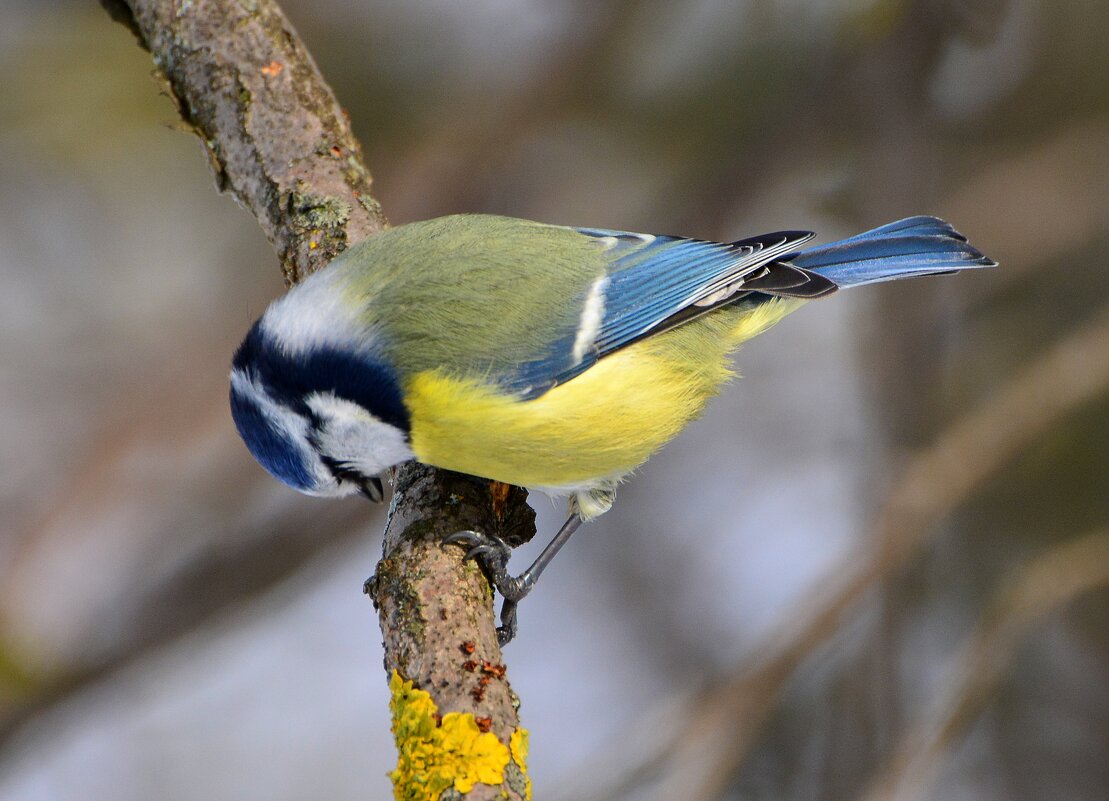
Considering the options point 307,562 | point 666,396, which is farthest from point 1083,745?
point 307,562

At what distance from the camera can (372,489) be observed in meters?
1.61

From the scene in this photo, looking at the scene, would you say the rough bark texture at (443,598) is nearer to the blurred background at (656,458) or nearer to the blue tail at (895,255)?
the blue tail at (895,255)

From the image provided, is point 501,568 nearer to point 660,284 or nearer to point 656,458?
point 660,284

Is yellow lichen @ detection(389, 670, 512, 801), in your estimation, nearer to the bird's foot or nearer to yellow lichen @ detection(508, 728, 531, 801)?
yellow lichen @ detection(508, 728, 531, 801)

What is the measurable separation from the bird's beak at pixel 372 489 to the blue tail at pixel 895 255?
0.79 m

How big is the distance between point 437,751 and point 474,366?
0.56 m

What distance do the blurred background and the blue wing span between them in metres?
0.71

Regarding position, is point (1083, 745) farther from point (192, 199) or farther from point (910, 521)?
point (192, 199)

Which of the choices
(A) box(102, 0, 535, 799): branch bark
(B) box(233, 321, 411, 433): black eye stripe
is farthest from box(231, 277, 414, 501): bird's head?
(A) box(102, 0, 535, 799): branch bark

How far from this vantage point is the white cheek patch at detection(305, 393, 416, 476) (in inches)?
59.1

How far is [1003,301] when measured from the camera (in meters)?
2.82

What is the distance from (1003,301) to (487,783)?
2230 mm

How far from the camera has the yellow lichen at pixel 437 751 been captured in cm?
107

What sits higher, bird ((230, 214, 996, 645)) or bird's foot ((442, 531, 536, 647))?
bird ((230, 214, 996, 645))
